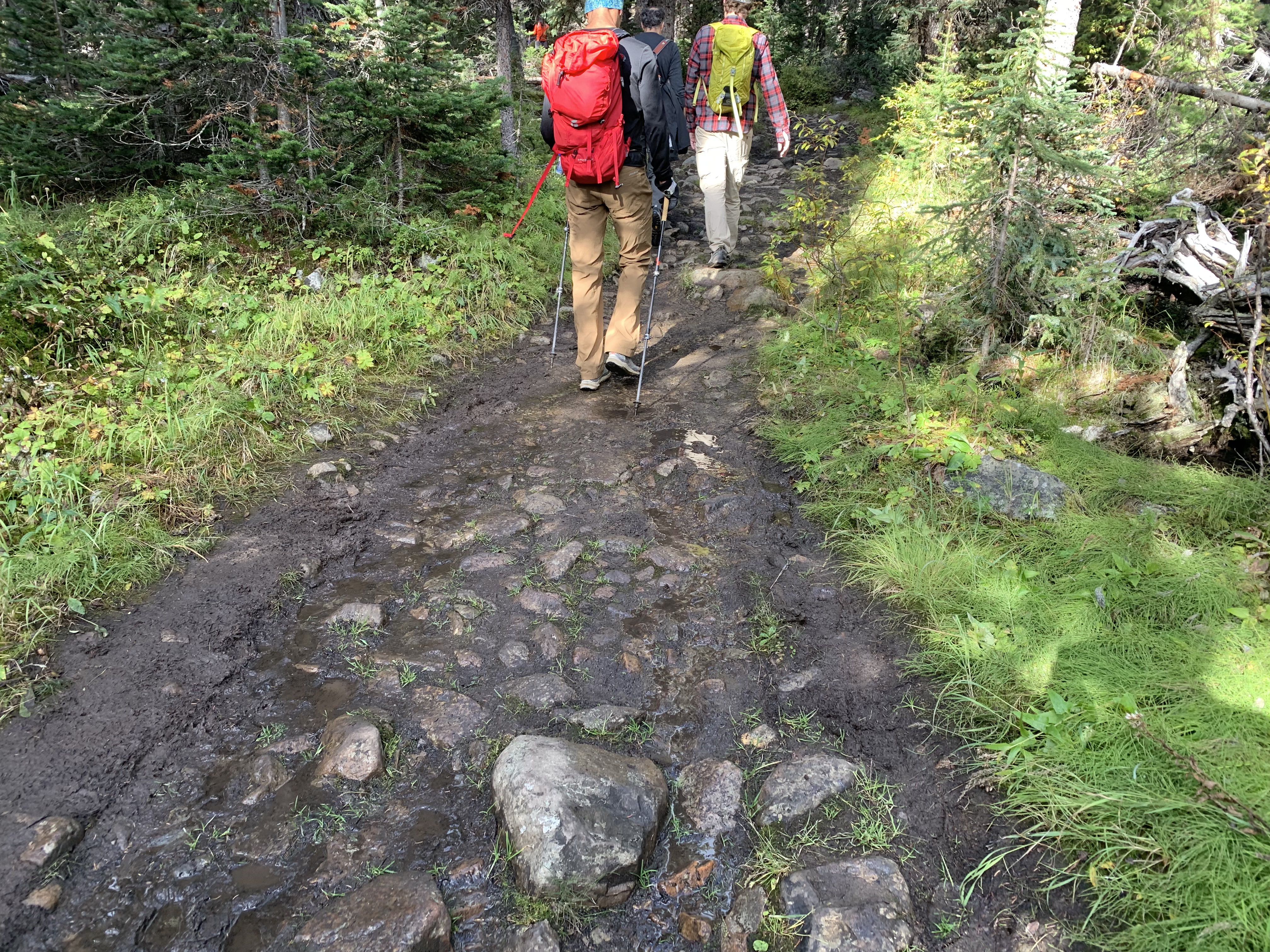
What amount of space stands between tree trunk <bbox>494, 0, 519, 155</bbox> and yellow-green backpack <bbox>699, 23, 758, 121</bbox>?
2.34 m

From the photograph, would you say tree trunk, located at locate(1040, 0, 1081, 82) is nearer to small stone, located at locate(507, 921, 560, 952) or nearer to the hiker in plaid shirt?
the hiker in plaid shirt

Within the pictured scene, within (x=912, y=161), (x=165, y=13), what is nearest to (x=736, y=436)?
(x=165, y=13)

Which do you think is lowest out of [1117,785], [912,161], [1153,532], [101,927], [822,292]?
[101,927]

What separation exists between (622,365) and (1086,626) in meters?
4.15

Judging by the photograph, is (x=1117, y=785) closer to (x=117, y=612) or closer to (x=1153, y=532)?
(x=1153, y=532)

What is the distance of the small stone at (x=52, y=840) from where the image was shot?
2.66m

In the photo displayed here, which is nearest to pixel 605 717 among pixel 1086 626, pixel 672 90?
pixel 1086 626

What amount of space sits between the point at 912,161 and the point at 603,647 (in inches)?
352

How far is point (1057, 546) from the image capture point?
398 cm

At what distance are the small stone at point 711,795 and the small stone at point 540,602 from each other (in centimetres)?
124

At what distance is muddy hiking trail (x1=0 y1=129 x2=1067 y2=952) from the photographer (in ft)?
8.47

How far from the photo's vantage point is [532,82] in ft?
52.7

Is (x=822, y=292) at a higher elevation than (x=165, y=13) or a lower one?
lower

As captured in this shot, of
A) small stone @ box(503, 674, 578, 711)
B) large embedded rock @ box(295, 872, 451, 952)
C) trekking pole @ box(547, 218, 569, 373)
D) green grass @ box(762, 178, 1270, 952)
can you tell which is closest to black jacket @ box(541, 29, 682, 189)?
trekking pole @ box(547, 218, 569, 373)
